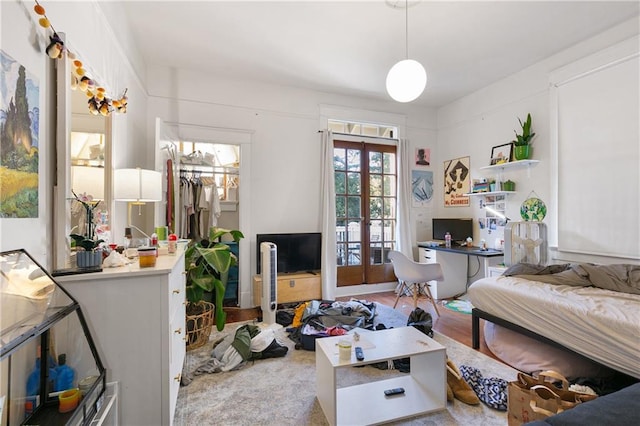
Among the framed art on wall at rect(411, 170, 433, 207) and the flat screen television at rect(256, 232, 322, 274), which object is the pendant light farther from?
the framed art on wall at rect(411, 170, 433, 207)

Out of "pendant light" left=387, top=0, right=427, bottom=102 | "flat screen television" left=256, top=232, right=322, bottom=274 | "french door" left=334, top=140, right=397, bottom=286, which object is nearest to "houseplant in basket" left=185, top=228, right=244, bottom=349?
"flat screen television" left=256, top=232, right=322, bottom=274

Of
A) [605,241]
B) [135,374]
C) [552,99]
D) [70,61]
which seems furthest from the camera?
[552,99]

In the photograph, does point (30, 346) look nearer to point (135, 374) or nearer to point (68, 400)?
point (68, 400)

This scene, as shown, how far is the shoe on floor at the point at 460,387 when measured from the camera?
70.7 inches

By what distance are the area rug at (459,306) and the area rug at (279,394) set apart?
3.67 feet

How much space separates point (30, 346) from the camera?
1.10 meters

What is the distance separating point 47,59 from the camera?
1.33m

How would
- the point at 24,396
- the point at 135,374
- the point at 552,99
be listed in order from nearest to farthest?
the point at 24,396 < the point at 135,374 < the point at 552,99

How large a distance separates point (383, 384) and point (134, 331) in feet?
5.08

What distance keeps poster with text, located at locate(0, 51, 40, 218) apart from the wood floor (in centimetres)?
245

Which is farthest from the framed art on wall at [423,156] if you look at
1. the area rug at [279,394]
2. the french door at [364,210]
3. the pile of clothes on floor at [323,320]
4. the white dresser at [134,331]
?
the white dresser at [134,331]

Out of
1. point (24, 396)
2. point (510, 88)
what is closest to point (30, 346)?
point (24, 396)

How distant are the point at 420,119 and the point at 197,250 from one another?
13.4 feet

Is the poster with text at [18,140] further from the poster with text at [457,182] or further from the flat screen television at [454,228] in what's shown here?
the poster with text at [457,182]
